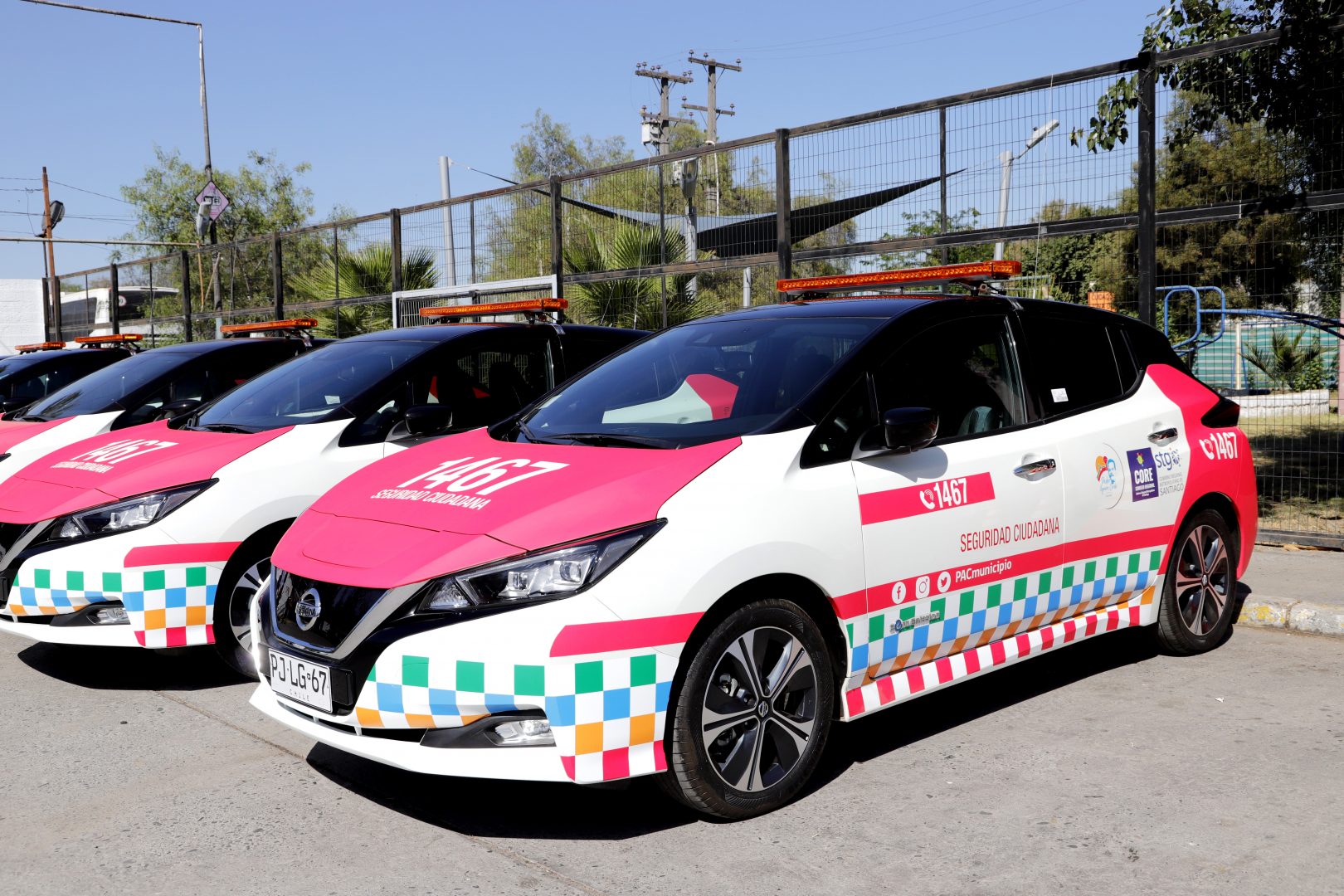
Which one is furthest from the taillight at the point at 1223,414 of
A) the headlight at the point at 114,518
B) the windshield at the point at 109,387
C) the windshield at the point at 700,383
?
the windshield at the point at 109,387

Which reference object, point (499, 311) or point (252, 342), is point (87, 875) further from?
point (252, 342)

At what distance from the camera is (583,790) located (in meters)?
4.18

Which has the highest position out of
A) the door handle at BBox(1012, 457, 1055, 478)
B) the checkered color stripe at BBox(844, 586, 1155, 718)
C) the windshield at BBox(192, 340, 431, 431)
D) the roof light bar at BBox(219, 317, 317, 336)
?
the roof light bar at BBox(219, 317, 317, 336)

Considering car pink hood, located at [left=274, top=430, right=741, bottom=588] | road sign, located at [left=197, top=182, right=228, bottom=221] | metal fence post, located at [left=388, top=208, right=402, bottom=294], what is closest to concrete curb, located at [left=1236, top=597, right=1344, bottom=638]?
car pink hood, located at [left=274, top=430, right=741, bottom=588]

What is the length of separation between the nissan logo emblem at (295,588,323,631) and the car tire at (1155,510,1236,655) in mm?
3640

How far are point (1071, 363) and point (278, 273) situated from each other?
1421 centimetres

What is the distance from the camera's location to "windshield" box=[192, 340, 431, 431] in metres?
6.25

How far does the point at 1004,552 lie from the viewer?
4.55 metres

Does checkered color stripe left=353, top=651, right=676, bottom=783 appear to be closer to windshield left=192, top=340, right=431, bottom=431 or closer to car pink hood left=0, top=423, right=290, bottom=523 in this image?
car pink hood left=0, top=423, right=290, bottom=523

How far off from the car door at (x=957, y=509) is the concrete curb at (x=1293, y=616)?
223cm

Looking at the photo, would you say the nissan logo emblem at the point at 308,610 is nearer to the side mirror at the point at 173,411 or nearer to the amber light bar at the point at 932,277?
the amber light bar at the point at 932,277

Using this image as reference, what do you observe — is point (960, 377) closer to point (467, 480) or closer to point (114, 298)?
point (467, 480)

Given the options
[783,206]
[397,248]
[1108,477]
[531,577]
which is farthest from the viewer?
[397,248]

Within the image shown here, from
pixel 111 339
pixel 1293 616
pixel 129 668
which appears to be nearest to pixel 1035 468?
pixel 1293 616
